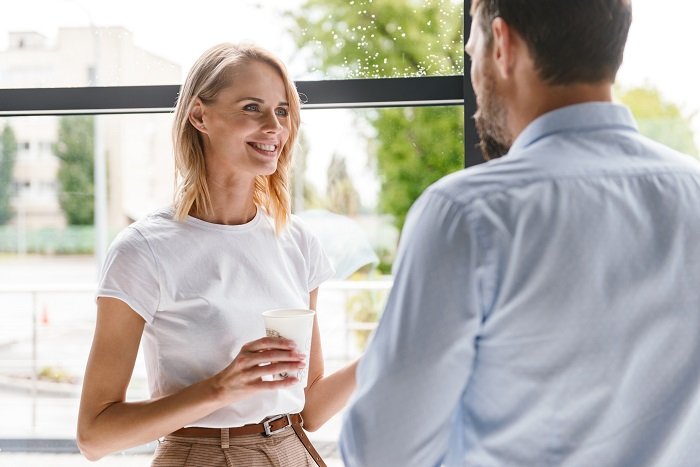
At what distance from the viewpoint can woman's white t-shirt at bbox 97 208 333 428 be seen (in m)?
1.50

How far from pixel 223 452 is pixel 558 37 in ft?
3.34

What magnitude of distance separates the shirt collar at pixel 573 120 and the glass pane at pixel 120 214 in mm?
980

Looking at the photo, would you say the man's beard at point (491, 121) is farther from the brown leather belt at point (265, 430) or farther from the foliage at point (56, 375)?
the foliage at point (56, 375)

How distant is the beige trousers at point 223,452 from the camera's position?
4.90 feet

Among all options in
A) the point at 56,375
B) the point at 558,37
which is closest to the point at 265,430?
the point at 558,37

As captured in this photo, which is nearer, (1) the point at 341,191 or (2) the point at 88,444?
(2) the point at 88,444

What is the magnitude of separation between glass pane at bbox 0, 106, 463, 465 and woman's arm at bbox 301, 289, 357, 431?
40cm

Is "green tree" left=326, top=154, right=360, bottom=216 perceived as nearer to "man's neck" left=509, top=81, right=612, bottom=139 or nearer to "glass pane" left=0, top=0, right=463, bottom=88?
"glass pane" left=0, top=0, right=463, bottom=88

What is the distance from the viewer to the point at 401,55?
1940mm

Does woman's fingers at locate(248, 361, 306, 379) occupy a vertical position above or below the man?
below

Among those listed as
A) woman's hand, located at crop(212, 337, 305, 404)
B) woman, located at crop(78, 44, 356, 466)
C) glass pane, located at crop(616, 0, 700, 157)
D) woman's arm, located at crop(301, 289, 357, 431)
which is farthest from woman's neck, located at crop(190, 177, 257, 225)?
glass pane, located at crop(616, 0, 700, 157)

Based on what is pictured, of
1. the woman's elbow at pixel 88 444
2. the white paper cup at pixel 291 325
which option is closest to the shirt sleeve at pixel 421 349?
the white paper cup at pixel 291 325

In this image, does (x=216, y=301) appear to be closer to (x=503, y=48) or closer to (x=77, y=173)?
(x=503, y=48)

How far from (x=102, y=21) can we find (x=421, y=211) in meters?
1.51
